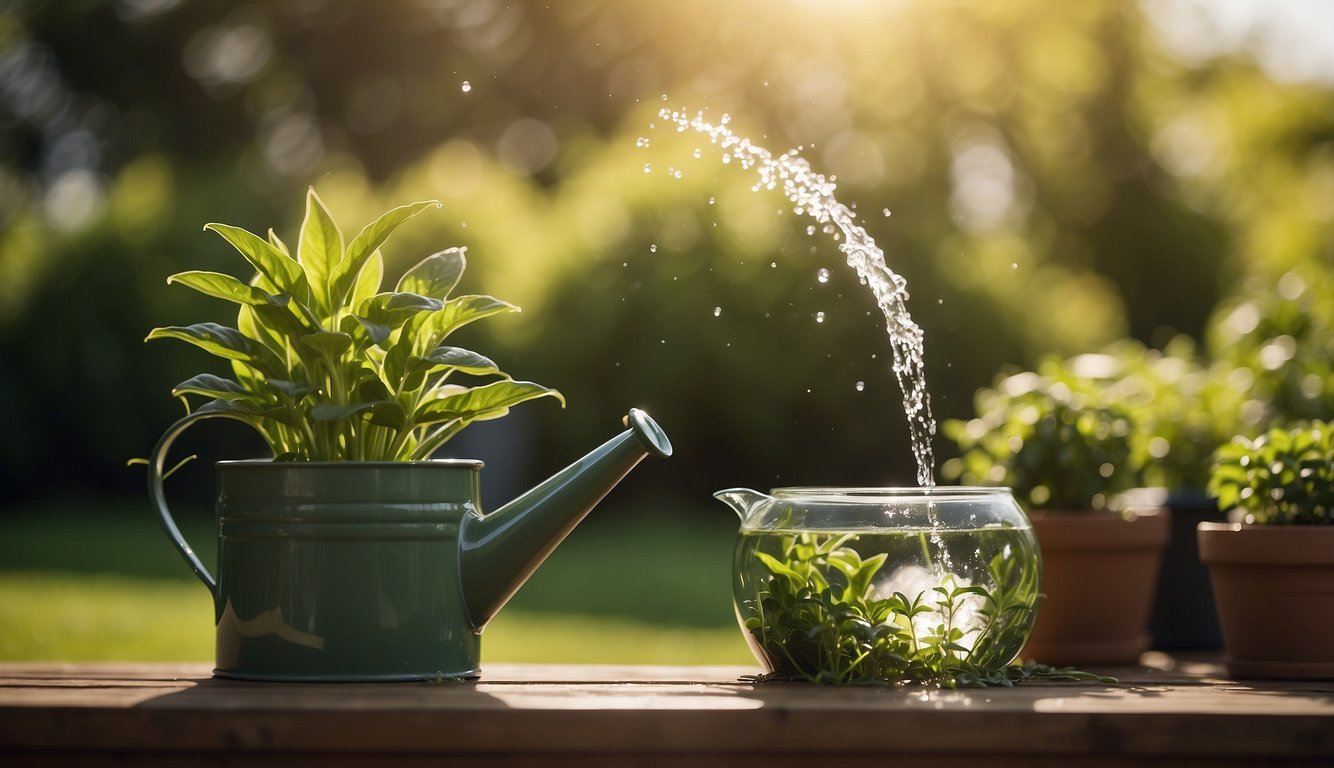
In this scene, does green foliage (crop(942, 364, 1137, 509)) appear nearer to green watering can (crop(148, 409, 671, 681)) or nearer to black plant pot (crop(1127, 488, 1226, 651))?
black plant pot (crop(1127, 488, 1226, 651))

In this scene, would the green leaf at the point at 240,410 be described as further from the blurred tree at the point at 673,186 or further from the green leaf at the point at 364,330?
the blurred tree at the point at 673,186

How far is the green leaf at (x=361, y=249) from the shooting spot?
1.72 meters

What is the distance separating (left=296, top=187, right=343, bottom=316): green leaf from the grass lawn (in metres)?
2.44

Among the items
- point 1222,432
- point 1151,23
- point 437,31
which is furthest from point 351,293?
point 1151,23

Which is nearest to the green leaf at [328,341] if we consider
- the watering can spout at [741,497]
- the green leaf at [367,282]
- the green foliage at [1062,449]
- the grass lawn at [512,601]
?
the green leaf at [367,282]

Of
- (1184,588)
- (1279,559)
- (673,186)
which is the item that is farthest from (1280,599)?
(673,186)

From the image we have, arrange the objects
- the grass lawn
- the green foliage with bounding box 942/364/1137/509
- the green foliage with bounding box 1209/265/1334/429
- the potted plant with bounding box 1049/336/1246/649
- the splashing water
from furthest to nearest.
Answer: the grass lawn → the green foliage with bounding box 1209/265/1334/429 → the potted plant with bounding box 1049/336/1246/649 → the green foliage with bounding box 942/364/1137/509 → the splashing water

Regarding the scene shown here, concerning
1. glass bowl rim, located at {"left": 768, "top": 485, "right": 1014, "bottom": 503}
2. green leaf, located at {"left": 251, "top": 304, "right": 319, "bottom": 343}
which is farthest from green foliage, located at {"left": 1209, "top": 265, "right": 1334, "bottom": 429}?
green leaf, located at {"left": 251, "top": 304, "right": 319, "bottom": 343}

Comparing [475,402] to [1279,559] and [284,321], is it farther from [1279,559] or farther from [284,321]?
[1279,559]

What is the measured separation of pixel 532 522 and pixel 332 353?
338mm

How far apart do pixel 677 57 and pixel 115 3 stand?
12397 mm

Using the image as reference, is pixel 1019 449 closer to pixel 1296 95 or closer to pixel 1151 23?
pixel 1151 23

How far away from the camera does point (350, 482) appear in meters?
1.69

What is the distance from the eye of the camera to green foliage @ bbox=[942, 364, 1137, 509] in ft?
7.75
